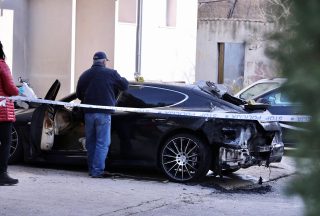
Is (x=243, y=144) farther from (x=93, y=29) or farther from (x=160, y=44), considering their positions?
(x=160, y=44)

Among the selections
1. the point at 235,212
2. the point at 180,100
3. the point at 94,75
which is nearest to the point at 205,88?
the point at 180,100

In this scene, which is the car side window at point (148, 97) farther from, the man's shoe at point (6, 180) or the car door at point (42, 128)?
the man's shoe at point (6, 180)

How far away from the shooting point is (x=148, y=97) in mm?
9320

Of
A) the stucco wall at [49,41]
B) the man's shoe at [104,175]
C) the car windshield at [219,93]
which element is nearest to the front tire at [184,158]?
the man's shoe at [104,175]

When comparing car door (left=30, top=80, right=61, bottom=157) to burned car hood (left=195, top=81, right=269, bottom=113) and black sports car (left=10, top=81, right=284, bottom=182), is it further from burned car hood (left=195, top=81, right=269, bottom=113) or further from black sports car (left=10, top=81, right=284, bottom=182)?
burned car hood (left=195, top=81, right=269, bottom=113)

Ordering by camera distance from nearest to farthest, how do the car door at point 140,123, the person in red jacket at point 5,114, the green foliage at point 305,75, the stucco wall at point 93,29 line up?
the green foliage at point 305,75
the person in red jacket at point 5,114
the car door at point 140,123
the stucco wall at point 93,29

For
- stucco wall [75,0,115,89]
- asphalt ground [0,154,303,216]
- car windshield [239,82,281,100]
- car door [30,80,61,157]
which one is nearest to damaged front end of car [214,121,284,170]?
asphalt ground [0,154,303,216]

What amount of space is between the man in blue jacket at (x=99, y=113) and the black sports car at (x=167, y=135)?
0.32 m

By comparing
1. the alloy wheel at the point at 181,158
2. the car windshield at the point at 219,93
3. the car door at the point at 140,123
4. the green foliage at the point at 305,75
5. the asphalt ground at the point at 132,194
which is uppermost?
the green foliage at the point at 305,75

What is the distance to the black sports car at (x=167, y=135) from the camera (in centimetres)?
873

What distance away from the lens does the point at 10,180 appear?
8.17m

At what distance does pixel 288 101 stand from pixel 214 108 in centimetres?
716

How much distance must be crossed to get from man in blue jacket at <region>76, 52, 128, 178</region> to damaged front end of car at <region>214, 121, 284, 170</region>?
1534mm

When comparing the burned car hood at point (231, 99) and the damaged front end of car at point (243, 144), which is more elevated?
the burned car hood at point (231, 99)
